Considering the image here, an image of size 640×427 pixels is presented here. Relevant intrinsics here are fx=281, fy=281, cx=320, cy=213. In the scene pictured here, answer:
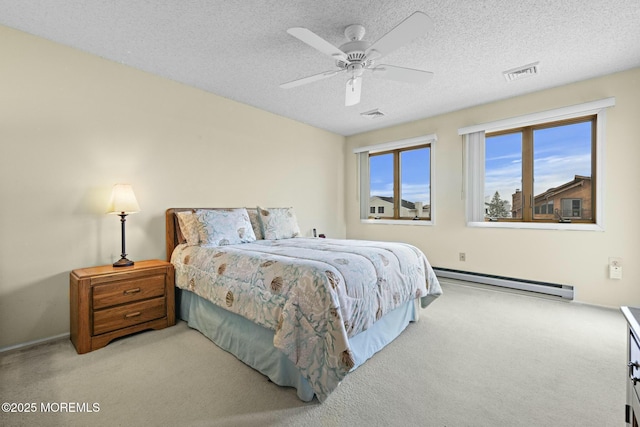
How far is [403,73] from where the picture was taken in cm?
223

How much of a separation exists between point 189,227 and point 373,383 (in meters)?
2.23

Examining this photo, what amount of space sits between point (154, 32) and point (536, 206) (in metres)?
4.50

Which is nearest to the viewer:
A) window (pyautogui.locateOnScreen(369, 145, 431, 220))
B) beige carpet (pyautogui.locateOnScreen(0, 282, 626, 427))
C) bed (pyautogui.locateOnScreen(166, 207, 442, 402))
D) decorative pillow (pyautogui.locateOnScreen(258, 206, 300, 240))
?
beige carpet (pyautogui.locateOnScreen(0, 282, 626, 427))

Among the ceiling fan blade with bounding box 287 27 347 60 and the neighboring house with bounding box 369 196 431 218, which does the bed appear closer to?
the ceiling fan blade with bounding box 287 27 347 60

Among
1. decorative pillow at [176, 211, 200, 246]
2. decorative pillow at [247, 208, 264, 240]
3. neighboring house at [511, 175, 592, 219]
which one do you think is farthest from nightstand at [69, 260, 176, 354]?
neighboring house at [511, 175, 592, 219]

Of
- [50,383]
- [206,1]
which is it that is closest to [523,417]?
[50,383]

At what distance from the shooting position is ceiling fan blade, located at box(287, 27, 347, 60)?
1.72 meters

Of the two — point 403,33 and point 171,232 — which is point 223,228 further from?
point 403,33

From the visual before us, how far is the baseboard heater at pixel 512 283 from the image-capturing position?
3318 mm

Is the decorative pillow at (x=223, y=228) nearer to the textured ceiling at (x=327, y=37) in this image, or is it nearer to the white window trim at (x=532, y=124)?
the textured ceiling at (x=327, y=37)

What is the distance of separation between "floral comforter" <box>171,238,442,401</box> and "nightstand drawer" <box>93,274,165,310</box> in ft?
0.68

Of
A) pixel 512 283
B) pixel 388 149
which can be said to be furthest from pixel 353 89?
pixel 512 283

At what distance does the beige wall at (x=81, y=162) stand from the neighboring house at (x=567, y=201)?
12.8ft

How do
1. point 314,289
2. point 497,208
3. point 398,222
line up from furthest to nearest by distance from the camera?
point 398,222
point 497,208
point 314,289
